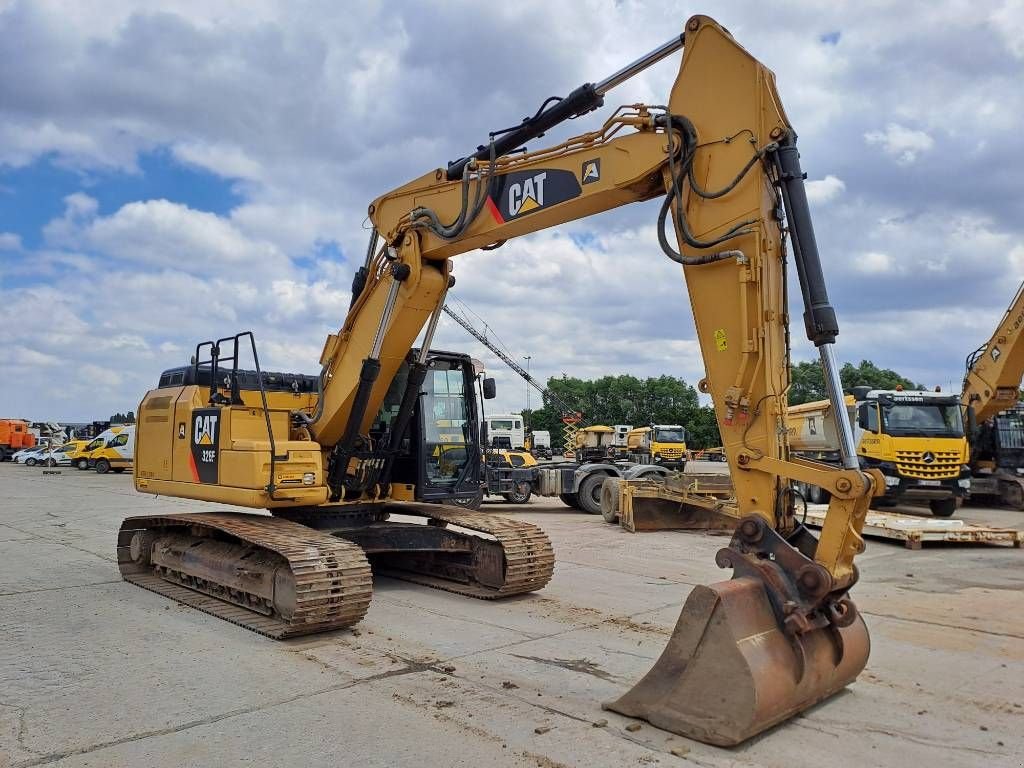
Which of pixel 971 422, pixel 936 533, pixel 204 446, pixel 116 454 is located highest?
pixel 971 422

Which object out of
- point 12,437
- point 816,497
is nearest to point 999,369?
point 816,497

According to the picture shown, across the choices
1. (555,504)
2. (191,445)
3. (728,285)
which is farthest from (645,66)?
(555,504)

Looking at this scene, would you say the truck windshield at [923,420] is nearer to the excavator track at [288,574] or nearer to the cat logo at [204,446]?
the excavator track at [288,574]

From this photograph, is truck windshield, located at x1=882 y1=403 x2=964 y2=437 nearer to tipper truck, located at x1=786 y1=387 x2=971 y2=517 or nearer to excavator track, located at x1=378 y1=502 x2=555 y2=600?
tipper truck, located at x1=786 y1=387 x2=971 y2=517

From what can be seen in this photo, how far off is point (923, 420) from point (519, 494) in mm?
8729

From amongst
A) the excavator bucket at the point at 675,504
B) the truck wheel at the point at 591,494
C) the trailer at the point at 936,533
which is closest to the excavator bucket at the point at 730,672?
the trailer at the point at 936,533

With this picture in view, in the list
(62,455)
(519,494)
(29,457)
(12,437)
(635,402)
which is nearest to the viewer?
(519,494)

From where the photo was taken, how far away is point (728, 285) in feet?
16.6

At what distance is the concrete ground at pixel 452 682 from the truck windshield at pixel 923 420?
7.39 metres

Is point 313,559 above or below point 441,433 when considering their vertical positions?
below

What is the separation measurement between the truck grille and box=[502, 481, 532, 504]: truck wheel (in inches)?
305

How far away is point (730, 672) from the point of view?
4211 mm

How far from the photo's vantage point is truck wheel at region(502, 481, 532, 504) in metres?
17.8

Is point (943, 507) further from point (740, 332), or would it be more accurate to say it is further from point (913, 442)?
point (740, 332)
